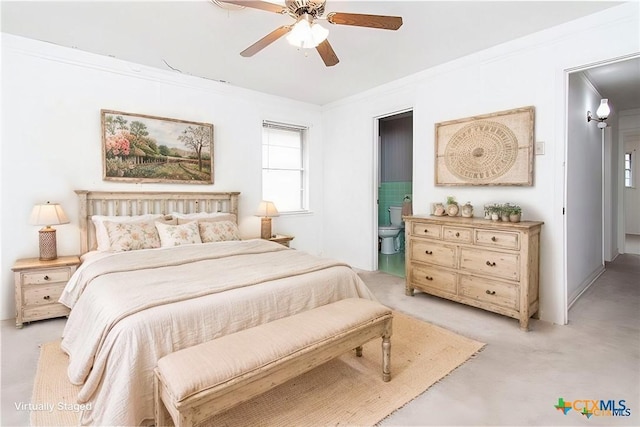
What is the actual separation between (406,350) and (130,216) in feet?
10.5

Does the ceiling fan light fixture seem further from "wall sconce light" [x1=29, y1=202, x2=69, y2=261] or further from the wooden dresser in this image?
"wall sconce light" [x1=29, y1=202, x2=69, y2=261]

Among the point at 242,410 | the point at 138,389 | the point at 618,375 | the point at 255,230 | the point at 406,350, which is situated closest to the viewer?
the point at 138,389

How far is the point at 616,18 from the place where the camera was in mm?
2572

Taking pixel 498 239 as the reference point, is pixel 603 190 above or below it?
above

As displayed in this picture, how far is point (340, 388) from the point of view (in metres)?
2.01

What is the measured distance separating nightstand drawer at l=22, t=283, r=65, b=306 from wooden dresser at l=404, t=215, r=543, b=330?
355 cm

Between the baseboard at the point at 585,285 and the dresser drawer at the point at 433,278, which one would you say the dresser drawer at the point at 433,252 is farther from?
the baseboard at the point at 585,285

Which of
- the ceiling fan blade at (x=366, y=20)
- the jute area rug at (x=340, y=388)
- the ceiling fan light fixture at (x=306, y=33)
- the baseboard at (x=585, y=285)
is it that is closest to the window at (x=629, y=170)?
the baseboard at (x=585, y=285)

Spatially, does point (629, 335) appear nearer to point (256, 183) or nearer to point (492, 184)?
point (492, 184)

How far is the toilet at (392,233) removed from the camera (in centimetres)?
593

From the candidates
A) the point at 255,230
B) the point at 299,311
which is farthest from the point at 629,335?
the point at 255,230

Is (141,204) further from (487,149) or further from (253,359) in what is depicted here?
(487,149)

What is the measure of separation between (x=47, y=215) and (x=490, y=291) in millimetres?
4220

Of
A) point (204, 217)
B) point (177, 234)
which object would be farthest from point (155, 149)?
point (177, 234)
